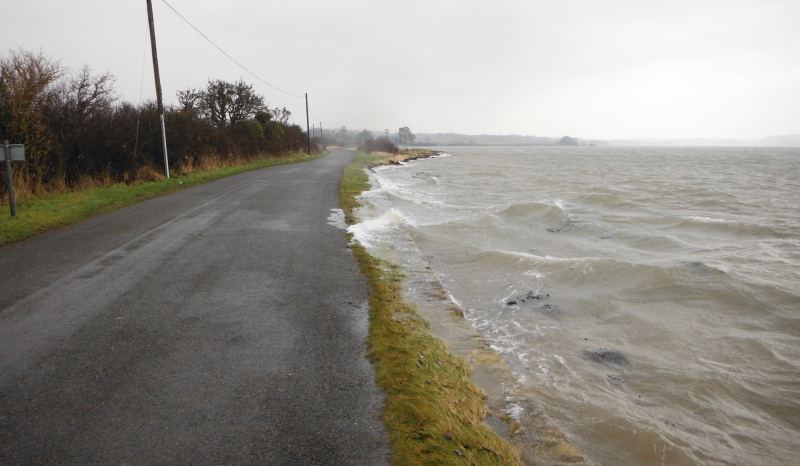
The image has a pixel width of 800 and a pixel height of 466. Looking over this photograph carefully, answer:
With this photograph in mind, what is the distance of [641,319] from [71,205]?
44.6 feet

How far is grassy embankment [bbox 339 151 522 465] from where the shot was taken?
322 centimetres

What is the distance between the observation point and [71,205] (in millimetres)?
12375

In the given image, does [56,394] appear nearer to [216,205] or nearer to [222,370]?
[222,370]

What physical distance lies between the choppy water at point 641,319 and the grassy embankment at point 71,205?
674cm

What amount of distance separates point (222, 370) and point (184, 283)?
2803 millimetres

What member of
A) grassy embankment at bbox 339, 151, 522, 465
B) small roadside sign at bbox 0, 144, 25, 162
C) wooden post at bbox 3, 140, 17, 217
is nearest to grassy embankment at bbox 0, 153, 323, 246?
wooden post at bbox 3, 140, 17, 217

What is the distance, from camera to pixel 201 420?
347 cm

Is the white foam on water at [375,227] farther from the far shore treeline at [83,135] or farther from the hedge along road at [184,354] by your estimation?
the far shore treeline at [83,135]

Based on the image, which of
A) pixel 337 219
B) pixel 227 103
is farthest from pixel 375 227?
pixel 227 103

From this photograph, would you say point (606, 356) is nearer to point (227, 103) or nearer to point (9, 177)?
point (9, 177)

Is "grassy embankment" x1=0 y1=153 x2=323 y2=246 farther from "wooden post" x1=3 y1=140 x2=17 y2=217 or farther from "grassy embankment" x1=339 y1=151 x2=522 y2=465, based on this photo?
"grassy embankment" x1=339 y1=151 x2=522 y2=465

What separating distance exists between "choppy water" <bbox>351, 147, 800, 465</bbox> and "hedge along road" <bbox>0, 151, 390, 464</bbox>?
221 centimetres

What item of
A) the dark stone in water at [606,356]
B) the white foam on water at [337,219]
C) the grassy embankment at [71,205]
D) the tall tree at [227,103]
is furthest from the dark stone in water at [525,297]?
the tall tree at [227,103]

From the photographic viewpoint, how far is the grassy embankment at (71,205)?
31.8ft
